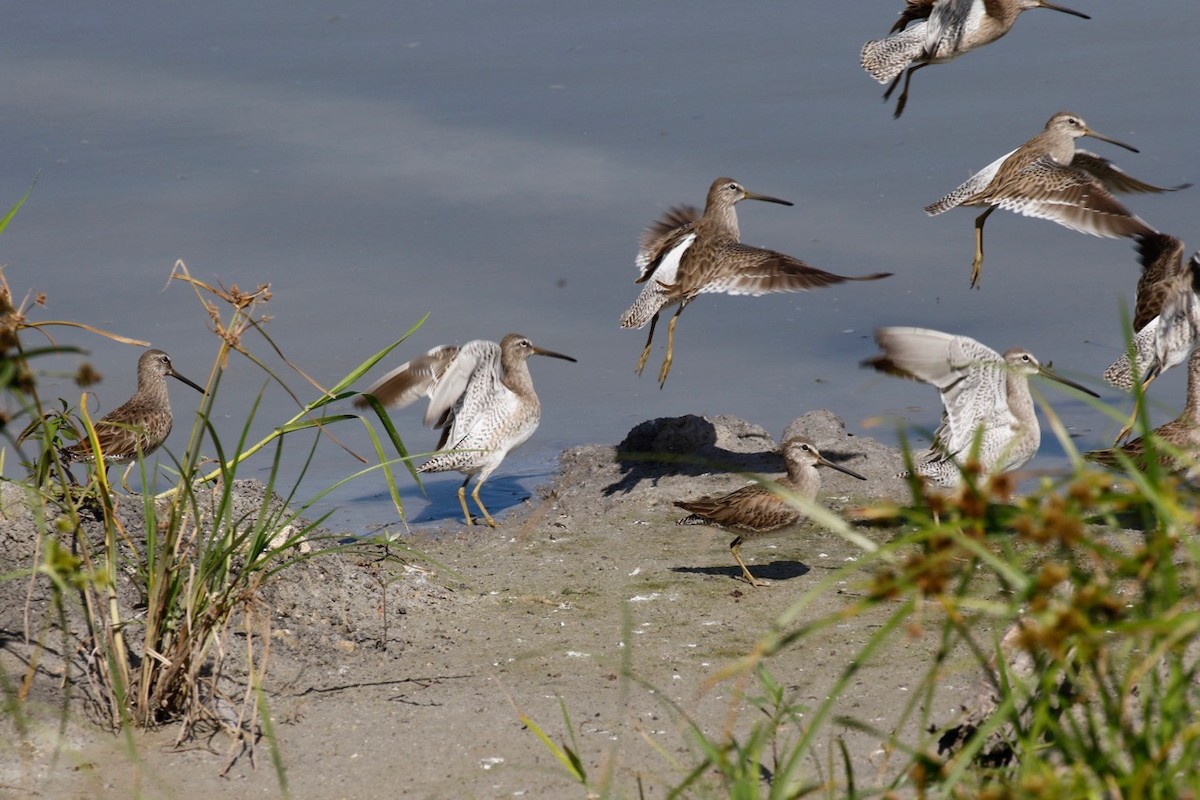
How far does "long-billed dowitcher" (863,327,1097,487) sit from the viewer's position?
6.75 metres

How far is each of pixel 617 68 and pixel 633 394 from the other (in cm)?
402

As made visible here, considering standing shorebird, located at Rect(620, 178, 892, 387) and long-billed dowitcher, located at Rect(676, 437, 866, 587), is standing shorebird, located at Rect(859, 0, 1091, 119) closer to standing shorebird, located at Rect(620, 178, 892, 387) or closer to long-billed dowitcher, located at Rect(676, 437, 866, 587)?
standing shorebird, located at Rect(620, 178, 892, 387)

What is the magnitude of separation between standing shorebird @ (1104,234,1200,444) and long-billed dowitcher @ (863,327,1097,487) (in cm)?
64

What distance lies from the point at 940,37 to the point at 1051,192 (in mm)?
1077

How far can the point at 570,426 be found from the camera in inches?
331

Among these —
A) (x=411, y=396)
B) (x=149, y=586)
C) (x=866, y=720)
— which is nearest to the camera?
(x=149, y=586)

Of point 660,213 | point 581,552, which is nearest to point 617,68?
point 660,213

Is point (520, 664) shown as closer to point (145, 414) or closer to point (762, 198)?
point (145, 414)

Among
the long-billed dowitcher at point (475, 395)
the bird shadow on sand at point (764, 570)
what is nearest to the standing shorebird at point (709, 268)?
the long-billed dowitcher at point (475, 395)

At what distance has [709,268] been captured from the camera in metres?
8.34

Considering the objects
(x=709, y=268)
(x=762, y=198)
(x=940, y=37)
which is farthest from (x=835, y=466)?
(x=940, y=37)

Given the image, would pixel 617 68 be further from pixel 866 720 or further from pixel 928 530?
pixel 928 530

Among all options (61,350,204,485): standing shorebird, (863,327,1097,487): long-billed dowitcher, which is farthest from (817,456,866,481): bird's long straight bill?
(61,350,204,485): standing shorebird

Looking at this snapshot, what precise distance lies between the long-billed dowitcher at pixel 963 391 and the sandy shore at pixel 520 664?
38 cm
